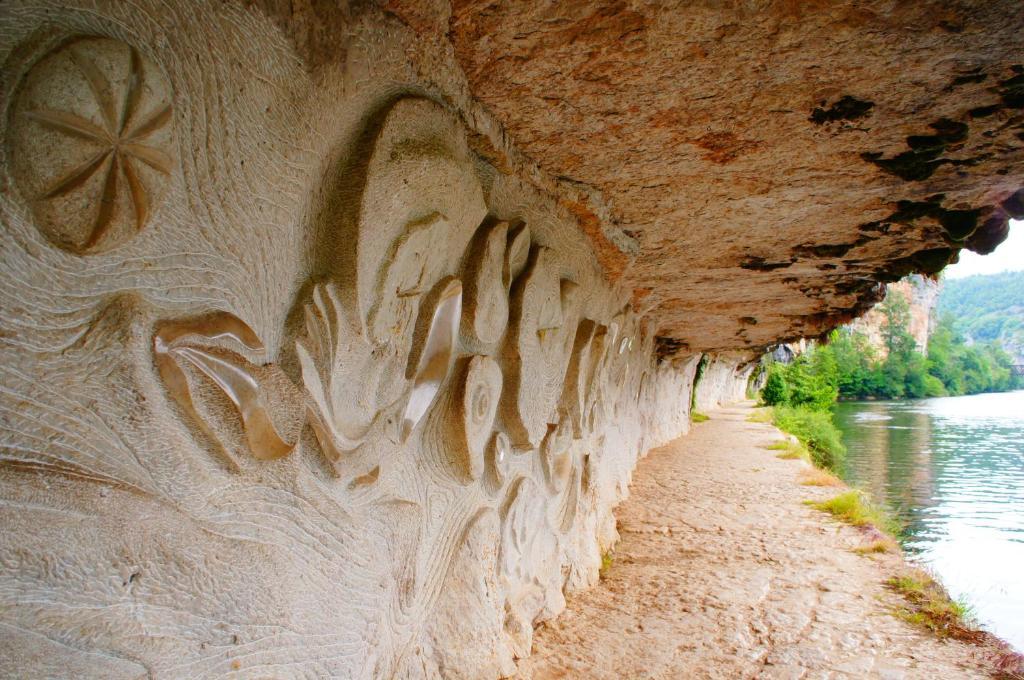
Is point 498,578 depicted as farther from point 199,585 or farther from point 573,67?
point 573,67

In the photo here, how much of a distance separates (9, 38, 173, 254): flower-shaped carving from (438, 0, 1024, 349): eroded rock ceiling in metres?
0.44

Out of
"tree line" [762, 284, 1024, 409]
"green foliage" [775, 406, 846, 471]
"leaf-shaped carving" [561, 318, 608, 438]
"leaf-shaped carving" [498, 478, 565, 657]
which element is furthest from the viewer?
"tree line" [762, 284, 1024, 409]

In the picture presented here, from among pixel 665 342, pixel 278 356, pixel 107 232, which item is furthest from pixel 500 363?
pixel 665 342

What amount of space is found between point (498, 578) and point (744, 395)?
1651 cm

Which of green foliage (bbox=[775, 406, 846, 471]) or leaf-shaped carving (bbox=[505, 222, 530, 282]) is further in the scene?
green foliage (bbox=[775, 406, 846, 471])

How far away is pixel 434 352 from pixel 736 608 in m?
1.64

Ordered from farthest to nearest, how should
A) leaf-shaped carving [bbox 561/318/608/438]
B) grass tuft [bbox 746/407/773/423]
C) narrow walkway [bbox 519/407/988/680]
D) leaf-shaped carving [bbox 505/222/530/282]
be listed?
grass tuft [bbox 746/407/773/423] → leaf-shaped carving [bbox 561/318/608/438] → narrow walkway [bbox 519/407/988/680] → leaf-shaped carving [bbox 505/222/530/282]

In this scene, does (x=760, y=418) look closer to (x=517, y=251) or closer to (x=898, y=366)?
(x=517, y=251)

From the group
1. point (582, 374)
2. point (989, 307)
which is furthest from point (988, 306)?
point (582, 374)

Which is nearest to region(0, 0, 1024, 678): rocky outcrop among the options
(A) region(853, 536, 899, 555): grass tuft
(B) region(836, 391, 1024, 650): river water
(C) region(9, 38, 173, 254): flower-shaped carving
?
(C) region(9, 38, 173, 254): flower-shaped carving

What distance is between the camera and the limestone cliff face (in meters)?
34.2

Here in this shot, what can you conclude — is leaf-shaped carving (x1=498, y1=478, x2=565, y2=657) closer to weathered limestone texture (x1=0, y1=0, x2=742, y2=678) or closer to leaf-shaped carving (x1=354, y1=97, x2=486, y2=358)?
weathered limestone texture (x1=0, y1=0, x2=742, y2=678)

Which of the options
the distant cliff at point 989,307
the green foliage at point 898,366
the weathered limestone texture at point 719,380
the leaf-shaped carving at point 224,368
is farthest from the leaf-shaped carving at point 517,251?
the distant cliff at point 989,307

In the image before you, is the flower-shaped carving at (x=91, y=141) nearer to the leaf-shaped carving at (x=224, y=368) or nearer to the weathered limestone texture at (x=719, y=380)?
the leaf-shaped carving at (x=224, y=368)
